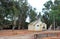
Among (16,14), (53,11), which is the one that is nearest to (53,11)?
(53,11)

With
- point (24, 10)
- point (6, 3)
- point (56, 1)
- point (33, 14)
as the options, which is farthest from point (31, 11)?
point (6, 3)

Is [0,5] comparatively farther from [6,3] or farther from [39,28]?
[39,28]

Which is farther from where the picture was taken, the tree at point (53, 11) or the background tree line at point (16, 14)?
the tree at point (53, 11)

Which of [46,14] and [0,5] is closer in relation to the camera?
[0,5]

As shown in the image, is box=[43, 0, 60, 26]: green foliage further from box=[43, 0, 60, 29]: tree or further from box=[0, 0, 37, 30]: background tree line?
box=[0, 0, 37, 30]: background tree line

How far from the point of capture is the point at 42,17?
5906 centimetres

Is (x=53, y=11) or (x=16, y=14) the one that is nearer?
(x=16, y=14)

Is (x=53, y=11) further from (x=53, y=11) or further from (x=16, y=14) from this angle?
(x=16, y=14)

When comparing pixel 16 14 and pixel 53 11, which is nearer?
pixel 16 14

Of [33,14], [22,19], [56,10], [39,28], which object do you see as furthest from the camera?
[33,14]

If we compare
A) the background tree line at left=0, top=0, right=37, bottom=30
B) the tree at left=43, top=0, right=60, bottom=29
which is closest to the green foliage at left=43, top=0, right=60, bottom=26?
the tree at left=43, top=0, right=60, bottom=29

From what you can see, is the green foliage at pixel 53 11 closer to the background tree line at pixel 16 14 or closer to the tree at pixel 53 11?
the tree at pixel 53 11

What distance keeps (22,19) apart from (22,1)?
5.95 metres

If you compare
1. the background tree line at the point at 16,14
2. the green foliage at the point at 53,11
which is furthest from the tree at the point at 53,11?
the background tree line at the point at 16,14
